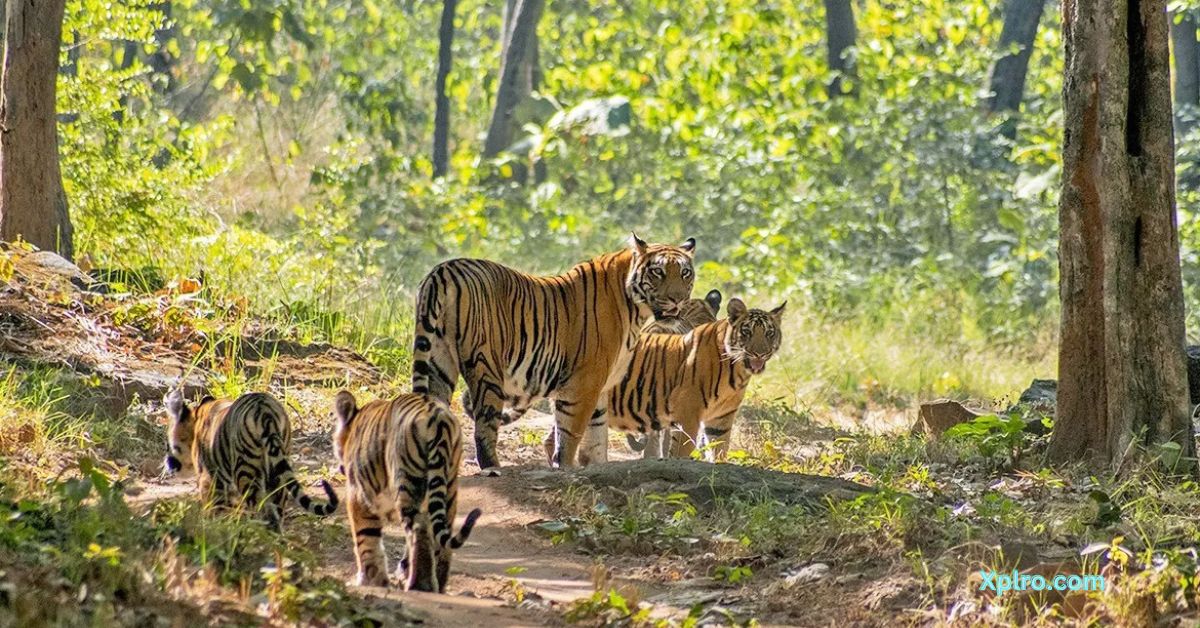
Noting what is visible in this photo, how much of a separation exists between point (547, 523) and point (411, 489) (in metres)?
1.50

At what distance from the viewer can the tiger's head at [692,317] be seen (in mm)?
9867

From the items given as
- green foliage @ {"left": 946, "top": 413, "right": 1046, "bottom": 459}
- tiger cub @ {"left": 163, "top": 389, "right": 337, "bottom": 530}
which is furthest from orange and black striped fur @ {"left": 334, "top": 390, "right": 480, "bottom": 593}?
green foliage @ {"left": 946, "top": 413, "right": 1046, "bottom": 459}

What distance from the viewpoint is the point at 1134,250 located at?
23.7 feet

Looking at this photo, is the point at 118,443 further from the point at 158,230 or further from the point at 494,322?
the point at 158,230

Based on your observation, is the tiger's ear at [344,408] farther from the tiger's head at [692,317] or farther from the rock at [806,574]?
the tiger's head at [692,317]

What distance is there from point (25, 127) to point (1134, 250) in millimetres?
6488

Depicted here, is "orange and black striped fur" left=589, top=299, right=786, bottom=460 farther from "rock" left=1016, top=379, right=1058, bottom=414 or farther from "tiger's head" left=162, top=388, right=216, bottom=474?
"tiger's head" left=162, top=388, right=216, bottom=474

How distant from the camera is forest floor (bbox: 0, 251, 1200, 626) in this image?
494cm

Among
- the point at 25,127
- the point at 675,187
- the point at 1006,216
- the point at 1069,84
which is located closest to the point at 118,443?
the point at 25,127

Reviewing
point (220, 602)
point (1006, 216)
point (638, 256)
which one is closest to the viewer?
point (220, 602)

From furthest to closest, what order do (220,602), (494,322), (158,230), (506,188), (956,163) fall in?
1. (506,188)
2. (956,163)
3. (158,230)
4. (494,322)
5. (220,602)

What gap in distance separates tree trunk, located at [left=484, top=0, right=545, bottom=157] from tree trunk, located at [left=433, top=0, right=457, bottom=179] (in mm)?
991

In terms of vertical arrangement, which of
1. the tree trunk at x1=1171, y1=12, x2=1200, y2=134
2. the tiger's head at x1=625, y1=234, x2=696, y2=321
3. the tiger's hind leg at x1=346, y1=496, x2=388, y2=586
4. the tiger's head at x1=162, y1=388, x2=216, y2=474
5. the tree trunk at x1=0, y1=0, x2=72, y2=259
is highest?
the tree trunk at x1=1171, y1=12, x2=1200, y2=134

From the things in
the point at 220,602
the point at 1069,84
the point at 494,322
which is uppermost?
the point at 1069,84
